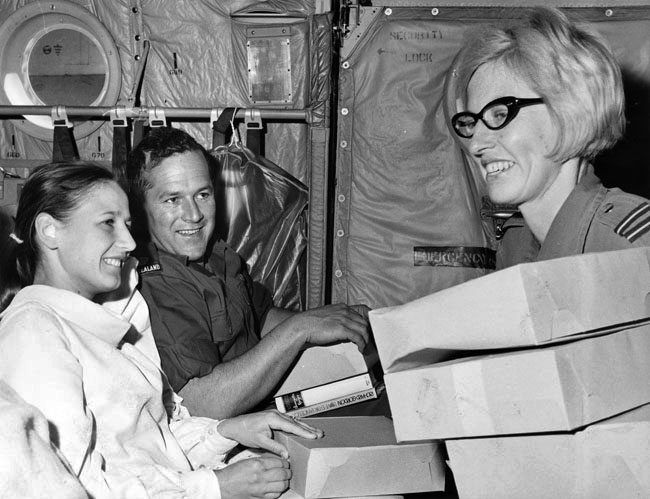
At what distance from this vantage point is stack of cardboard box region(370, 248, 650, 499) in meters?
1.10

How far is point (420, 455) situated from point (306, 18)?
1905 millimetres

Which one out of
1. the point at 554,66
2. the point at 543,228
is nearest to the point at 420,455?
the point at 543,228

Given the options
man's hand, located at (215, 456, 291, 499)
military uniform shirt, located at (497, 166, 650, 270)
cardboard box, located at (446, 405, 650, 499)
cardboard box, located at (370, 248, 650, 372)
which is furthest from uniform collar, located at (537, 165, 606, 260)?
man's hand, located at (215, 456, 291, 499)

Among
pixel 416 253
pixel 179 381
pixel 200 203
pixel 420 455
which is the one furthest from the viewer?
pixel 416 253

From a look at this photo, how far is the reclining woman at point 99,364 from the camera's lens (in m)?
1.39

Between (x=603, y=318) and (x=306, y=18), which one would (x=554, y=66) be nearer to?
(x=603, y=318)

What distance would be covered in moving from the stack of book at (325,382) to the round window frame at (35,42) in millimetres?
1597

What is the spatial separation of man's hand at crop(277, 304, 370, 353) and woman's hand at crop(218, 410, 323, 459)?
312 millimetres

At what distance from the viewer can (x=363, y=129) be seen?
8.31ft

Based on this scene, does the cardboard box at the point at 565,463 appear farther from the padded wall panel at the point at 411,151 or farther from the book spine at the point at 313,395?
the padded wall panel at the point at 411,151

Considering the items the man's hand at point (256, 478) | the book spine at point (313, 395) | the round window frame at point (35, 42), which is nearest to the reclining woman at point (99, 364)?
the man's hand at point (256, 478)

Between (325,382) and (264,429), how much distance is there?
0.33 metres

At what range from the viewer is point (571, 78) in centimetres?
153

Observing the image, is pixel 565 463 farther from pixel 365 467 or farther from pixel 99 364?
pixel 99 364
